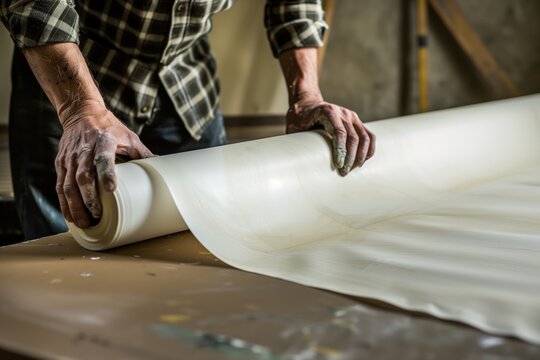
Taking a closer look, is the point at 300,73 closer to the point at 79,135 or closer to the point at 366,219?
the point at 366,219

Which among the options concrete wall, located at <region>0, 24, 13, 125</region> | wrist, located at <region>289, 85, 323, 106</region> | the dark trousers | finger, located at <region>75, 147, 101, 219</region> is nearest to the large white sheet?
finger, located at <region>75, 147, 101, 219</region>

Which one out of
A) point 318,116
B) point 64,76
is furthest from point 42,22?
point 318,116

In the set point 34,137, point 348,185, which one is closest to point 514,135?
point 348,185

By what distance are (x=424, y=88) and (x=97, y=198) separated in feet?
11.0

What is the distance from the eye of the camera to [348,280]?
828 mm

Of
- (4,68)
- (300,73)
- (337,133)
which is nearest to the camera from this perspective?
(337,133)

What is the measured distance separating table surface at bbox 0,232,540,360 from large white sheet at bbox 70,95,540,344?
4 centimetres

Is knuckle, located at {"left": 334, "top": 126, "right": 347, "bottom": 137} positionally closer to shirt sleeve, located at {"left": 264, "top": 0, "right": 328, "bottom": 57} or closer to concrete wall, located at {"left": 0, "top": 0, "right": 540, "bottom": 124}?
shirt sleeve, located at {"left": 264, "top": 0, "right": 328, "bottom": 57}

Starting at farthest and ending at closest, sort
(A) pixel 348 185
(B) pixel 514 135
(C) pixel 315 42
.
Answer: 1. (B) pixel 514 135
2. (C) pixel 315 42
3. (A) pixel 348 185

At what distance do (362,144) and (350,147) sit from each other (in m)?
0.03

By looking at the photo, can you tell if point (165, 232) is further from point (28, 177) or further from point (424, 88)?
point (424, 88)

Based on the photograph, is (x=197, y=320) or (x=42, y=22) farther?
(x=42, y=22)

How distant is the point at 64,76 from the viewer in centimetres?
112

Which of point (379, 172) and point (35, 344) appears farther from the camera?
point (379, 172)
